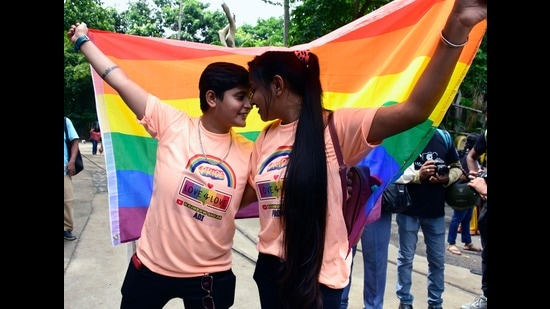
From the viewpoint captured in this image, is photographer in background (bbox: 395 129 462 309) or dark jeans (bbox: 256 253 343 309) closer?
dark jeans (bbox: 256 253 343 309)

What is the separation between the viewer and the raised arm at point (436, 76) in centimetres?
131

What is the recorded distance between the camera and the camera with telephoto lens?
3420mm

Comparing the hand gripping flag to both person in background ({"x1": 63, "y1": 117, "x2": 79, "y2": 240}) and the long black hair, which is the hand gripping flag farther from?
person in background ({"x1": 63, "y1": 117, "x2": 79, "y2": 240})

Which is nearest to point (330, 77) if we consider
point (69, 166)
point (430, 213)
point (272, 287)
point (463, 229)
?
point (272, 287)

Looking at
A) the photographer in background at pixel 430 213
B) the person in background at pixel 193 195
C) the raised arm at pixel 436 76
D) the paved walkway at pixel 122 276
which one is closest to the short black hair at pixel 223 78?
the person in background at pixel 193 195

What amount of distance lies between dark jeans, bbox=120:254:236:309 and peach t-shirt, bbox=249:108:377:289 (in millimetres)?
309

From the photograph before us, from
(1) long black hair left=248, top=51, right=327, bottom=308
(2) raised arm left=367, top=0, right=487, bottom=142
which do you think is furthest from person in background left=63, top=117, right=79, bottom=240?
(2) raised arm left=367, top=0, right=487, bottom=142

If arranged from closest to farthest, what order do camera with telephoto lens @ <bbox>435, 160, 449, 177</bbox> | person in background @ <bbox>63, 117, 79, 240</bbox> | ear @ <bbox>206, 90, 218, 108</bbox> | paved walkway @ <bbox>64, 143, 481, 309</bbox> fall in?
ear @ <bbox>206, 90, 218, 108</bbox> < camera with telephoto lens @ <bbox>435, 160, 449, 177</bbox> < paved walkway @ <bbox>64, 143, 481, 309</bbox> < person in background @ <bbox>63, 117, 79, 240</bbox>

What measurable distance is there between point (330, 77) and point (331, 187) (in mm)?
866

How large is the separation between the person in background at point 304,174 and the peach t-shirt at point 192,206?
0.15 m

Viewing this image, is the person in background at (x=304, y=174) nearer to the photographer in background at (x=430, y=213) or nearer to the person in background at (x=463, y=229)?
the photographer in background at (x=430, y=213)

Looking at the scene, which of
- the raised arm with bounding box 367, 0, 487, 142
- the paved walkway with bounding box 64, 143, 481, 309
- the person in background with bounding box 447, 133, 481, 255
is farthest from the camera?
the person in background with bounding box 447, 133, 481, 255
